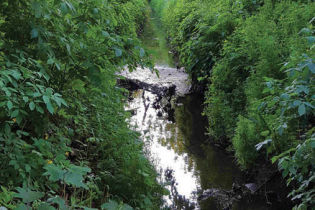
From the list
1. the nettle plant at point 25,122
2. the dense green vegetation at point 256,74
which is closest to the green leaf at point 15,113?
the nettle plant at point 25,122

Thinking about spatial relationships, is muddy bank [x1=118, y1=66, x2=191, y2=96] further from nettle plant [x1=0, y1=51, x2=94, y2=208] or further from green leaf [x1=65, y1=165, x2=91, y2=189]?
green leaf [x1=65, y1=165, x2=91, y2=189]

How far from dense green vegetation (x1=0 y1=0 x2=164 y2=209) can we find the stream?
482 mm

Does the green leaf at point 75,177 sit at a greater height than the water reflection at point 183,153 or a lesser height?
lesser

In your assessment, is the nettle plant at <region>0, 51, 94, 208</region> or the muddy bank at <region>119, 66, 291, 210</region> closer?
the nettle plant at <region>0, 51, 94, 208</region>

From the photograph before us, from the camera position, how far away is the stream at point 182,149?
406 cm

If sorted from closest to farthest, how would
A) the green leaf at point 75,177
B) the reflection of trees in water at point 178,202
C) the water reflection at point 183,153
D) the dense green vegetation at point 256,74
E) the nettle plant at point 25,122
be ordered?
the green leaf at point 75,177
the nettle plant at point 25,122
the dense green vegetation at point 256,74
the reflection of trees in water at point 178,202
the water reflection at point 183,153

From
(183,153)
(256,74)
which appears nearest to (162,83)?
(183,153)

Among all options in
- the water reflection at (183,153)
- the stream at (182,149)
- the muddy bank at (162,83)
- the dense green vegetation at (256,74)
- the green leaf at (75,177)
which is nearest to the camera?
the green leaf at (75,177)

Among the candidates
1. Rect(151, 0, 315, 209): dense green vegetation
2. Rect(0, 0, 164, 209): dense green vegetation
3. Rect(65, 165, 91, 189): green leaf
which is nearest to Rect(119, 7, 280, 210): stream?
A: Rect(151, 0, 315, 209): dense green vegetation

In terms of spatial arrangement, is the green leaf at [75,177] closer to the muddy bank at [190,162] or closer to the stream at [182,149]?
the stream at [182,149]

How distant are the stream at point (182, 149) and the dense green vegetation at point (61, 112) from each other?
0.48 metres

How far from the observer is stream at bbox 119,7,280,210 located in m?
4.06

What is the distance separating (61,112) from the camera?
2.58 m

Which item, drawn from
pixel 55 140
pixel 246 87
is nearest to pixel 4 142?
pixel 55 140
